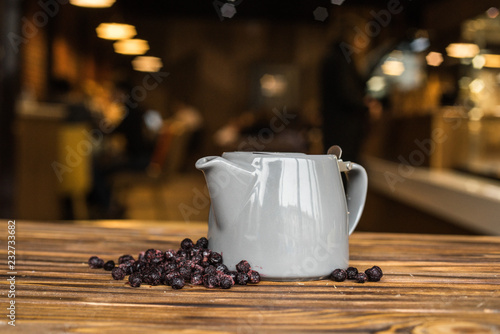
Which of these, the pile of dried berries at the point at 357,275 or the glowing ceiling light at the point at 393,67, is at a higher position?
the glowing ceiling light at the point at 393,67

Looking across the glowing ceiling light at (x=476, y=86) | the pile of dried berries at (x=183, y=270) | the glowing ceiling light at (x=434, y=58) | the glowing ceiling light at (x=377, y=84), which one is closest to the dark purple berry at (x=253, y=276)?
the pile of dried berries at (x=183, y=270)

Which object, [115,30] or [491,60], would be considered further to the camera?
[115,30]

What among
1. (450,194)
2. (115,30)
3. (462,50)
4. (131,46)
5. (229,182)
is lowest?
(450,194)

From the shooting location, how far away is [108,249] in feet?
2.34

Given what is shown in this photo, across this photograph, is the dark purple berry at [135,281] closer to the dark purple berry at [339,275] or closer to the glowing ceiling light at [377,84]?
the dark purple berry at [339,275]

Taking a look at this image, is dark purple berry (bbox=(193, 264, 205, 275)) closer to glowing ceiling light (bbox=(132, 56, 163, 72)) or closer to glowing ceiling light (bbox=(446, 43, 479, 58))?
glowing ceiling light (bbox=(446, 43, 479, 58))

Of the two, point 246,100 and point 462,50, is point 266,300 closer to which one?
point 462,50

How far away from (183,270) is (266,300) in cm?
10

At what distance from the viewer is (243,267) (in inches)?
20.6

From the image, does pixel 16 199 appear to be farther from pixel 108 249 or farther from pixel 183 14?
pixel 183 14

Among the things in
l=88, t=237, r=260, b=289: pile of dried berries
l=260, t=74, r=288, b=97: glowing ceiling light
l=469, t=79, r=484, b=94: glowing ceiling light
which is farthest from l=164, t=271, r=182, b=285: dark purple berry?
l=260, t=74, r=288, b=97: glowing ceiling light

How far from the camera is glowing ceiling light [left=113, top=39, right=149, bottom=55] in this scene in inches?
376

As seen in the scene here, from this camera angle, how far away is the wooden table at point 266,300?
1.30 ft

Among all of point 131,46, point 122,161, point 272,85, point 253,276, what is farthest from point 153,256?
point 131,46
